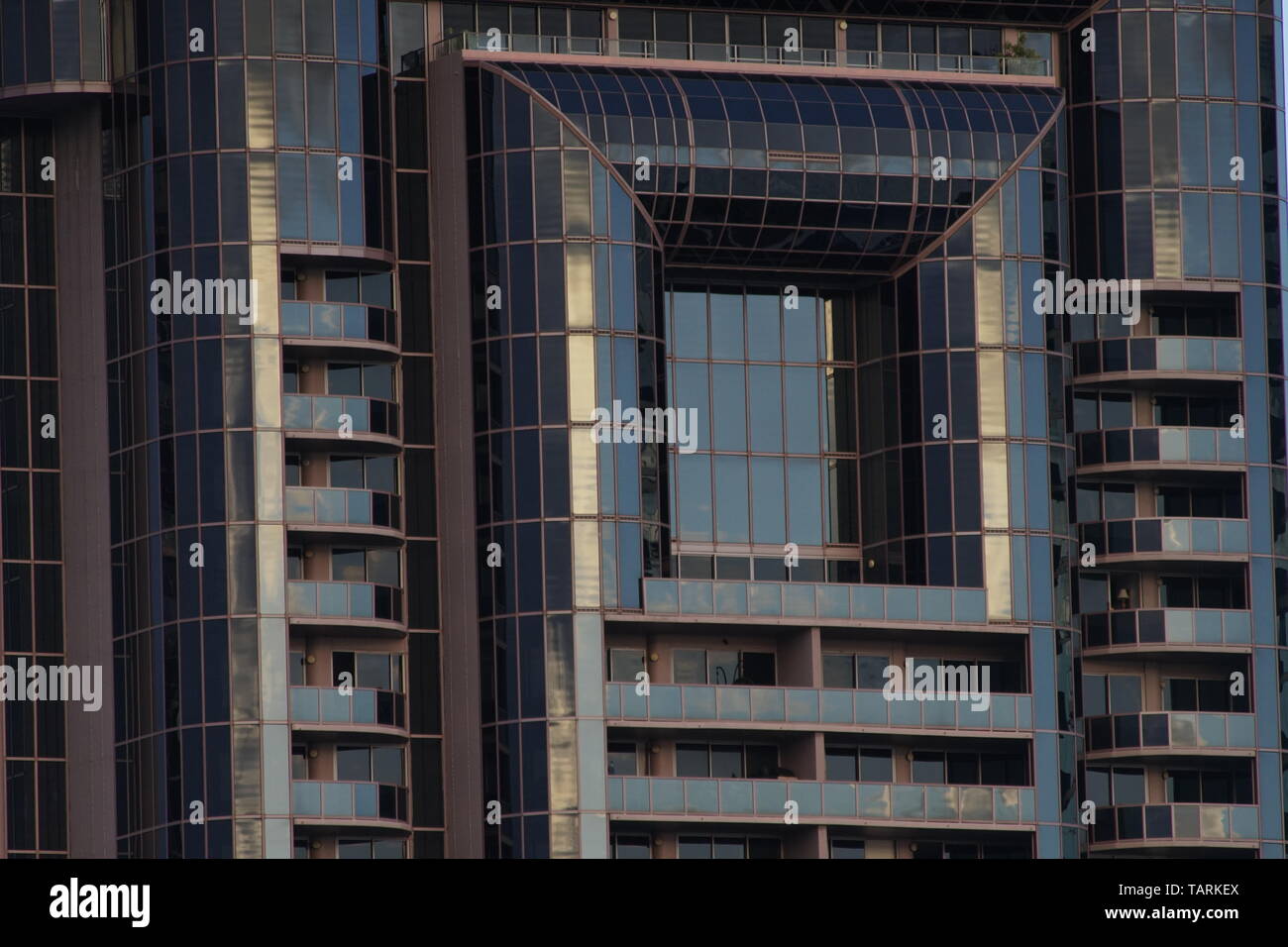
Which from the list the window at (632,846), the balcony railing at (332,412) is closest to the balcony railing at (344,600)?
the balcony railing at (332,412)

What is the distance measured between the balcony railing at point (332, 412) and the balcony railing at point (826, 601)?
1114 cm

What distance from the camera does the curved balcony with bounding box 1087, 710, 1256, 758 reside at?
133m

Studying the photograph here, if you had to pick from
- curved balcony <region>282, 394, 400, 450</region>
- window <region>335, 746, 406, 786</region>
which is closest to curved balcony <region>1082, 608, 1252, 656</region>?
window <region>335, 746, 406, 786</region>

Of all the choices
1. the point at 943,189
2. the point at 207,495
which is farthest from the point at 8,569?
the point at 943,189

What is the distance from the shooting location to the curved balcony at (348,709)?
413ft

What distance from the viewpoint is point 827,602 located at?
130 metres

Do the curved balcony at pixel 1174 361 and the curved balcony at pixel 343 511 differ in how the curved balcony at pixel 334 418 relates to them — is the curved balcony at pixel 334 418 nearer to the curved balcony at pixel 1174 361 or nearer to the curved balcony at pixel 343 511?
the curved balcony at pixel 343 511

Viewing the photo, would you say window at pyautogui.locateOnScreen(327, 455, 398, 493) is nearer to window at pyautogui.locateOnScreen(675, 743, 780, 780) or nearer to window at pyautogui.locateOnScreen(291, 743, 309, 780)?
window at pyautogui.locateOnScreen(291, 743, 309, 780)

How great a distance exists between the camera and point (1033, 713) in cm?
13025

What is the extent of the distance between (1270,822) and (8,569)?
43.6m

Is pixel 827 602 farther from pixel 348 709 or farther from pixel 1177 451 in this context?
pixel 348 709

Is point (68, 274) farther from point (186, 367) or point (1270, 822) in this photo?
point (1270, 822)

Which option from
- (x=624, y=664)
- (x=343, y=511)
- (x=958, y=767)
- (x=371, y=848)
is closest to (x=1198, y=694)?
(x=958, y=767)
